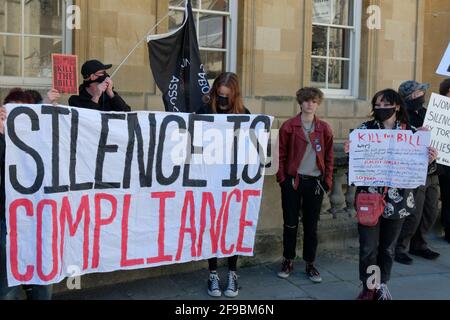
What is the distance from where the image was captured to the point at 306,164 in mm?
5266

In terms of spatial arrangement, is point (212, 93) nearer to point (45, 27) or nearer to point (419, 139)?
point (419, 139)

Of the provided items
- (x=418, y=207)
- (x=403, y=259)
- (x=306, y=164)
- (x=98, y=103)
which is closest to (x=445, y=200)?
(x=418, y=207)

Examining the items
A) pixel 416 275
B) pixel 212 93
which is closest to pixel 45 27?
pixel 212 93

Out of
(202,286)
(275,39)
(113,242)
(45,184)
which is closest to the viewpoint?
(45,184)

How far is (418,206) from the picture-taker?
Result: 608cm

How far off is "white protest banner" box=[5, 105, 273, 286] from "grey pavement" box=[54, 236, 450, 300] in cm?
42

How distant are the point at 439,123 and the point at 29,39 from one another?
469cm

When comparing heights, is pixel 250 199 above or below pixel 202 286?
above

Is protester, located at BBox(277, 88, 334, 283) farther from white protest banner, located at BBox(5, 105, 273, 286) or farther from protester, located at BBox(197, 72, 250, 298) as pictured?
protester, located at BBox(197, 72, 250, 298)

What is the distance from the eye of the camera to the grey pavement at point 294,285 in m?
4.94

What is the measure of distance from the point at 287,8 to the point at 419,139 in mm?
4424

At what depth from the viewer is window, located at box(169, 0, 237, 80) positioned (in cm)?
795

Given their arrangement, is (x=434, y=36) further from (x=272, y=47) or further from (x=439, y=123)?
(x=439, y=123)

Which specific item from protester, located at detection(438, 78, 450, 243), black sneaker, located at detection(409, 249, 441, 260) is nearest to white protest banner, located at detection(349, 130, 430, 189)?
protester, located at detection(438, 78, 450, 243)
